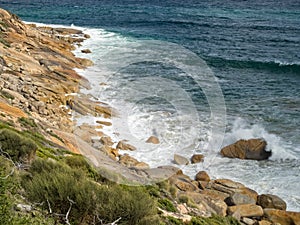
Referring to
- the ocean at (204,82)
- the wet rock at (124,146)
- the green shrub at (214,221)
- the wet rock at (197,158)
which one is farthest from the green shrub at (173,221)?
the wet rock at (124,146)

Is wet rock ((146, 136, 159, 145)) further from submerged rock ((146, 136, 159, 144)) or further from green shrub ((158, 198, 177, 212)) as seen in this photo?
green shrub ((158, 198, 177, 212))

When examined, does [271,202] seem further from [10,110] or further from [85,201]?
[10,110]

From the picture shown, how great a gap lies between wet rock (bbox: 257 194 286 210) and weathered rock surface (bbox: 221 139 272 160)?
430 centimetres

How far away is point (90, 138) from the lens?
19.8m

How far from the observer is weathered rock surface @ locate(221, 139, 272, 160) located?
20.0 m

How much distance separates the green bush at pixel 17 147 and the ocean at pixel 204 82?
8861 mm

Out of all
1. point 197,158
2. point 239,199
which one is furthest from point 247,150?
point 239,199

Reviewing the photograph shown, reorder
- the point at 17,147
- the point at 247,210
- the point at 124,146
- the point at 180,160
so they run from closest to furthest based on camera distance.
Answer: the point at 17,147
the point at 247,210
the point at 180,160
the point at 124,146

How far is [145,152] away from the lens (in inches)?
773

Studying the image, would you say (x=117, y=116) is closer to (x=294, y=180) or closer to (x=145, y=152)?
(x=145, y=152)

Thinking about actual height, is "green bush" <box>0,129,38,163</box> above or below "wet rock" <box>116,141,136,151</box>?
above

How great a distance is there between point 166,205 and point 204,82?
2197cm

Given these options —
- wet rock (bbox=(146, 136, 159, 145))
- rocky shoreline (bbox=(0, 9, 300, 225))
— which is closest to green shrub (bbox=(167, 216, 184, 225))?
rocky shoreline (bbox=(0, 9, 300, 225))

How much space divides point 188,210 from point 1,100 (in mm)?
10428
